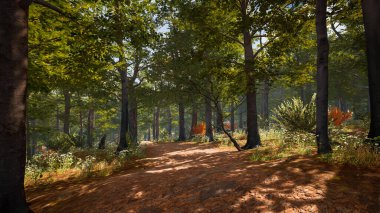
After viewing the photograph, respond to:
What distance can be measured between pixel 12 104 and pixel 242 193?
353 centimetres

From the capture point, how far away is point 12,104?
3.41 metres

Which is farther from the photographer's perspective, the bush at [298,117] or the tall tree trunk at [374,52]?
the bush at [298,117]

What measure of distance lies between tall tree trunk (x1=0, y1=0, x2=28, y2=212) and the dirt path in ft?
2.91

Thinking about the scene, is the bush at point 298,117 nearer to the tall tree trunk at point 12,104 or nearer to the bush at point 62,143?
the tall tree trunk at point 12,104

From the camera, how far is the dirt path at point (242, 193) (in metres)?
3.11

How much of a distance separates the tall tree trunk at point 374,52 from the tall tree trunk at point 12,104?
271 inches

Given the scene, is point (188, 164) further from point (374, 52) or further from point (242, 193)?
point (374, 52)

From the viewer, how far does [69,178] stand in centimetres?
697

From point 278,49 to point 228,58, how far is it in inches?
70.1

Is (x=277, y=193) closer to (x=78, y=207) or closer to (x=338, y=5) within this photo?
(x=78, y=207)

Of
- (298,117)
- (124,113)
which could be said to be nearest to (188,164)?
(298,117)

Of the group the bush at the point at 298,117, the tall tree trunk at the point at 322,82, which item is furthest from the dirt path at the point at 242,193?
the bush at the point at 298,117

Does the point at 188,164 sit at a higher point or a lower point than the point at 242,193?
lower

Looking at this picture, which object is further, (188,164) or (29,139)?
(29,139)
